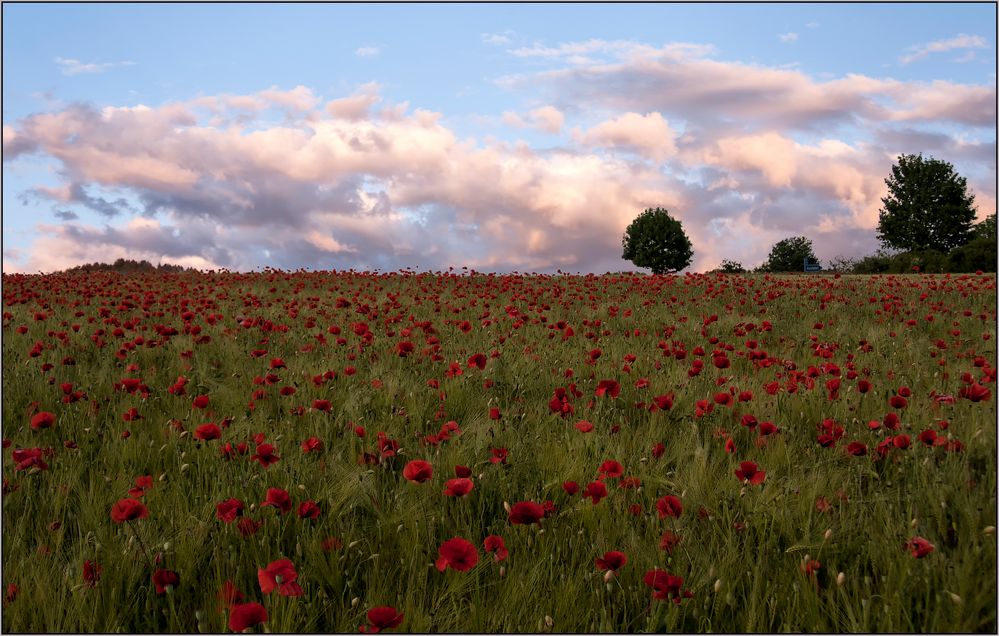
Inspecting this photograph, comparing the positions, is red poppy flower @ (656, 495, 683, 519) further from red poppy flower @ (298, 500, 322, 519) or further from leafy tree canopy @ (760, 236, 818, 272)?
leafy tree canopy @ (760, 236, 818, 272)

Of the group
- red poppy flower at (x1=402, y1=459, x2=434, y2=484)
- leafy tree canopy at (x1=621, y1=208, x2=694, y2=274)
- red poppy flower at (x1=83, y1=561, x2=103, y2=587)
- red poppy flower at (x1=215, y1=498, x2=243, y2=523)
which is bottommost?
red poppy flower at (x1=83, y1=561, x2=103, y2=587)

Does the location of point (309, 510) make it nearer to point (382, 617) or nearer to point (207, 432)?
point (207, 432)

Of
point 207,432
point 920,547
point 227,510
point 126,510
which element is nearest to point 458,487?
point 227,510

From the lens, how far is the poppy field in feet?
7.34

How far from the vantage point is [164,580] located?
2219 mm

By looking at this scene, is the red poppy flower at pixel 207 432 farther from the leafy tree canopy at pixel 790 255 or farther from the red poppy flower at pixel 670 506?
the leafy tree canopy at pixel 790 255

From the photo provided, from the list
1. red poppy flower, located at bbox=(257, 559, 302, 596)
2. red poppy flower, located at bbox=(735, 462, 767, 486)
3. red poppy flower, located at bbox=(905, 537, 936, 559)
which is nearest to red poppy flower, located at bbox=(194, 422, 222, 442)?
red poppy flower, located at bbox=(257, 559, 302, 596)

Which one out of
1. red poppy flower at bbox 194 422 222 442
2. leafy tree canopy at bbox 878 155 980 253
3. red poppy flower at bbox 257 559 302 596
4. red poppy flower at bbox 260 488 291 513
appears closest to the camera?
red poppy flower at bbox 257 559 302 596

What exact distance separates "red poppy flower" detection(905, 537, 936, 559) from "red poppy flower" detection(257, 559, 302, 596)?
2.06 metres

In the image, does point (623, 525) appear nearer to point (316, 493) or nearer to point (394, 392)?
point (316, 493)

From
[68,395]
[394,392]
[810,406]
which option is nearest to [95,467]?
[68,395]

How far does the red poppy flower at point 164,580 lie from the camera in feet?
7.26

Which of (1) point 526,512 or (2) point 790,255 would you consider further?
(2) point 790,255

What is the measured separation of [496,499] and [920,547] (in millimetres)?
1660
